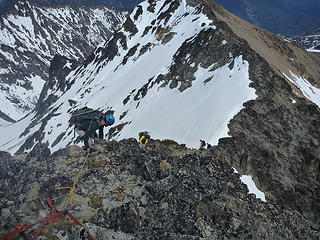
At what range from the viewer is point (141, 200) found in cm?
1019

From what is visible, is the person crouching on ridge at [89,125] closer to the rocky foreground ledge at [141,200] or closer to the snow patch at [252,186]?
the rocky foreground ledge at [141,200]

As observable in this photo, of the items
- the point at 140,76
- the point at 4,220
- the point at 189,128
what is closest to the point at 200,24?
the point at 140,76

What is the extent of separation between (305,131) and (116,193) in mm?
20252

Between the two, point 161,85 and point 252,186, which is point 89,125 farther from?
point 161,85

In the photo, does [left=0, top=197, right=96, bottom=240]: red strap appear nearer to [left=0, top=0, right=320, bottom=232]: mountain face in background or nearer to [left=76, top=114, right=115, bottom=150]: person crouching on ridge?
[left=76, top=114, right=115, bottom=150]: person crouching on ridge

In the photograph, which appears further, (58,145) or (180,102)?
(58,145)

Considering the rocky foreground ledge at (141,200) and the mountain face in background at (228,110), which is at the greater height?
the mountain face in background at (228,110)

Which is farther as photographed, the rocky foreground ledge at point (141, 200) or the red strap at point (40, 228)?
the rocky foreground ledge at point (141, 200)

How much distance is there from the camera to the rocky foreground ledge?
8711 millimetres

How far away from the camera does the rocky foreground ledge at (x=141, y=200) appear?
8.71 m

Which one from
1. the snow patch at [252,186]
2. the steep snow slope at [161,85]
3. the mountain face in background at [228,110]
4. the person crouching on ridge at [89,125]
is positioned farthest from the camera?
→ the steep snow slope at [161,85]

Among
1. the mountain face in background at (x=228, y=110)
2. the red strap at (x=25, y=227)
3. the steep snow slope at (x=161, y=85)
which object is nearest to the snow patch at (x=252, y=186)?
the mountain face in background at (x=228, y=110)

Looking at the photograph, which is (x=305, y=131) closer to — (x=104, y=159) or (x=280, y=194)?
(x=280, y=194)

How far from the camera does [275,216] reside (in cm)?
1124
